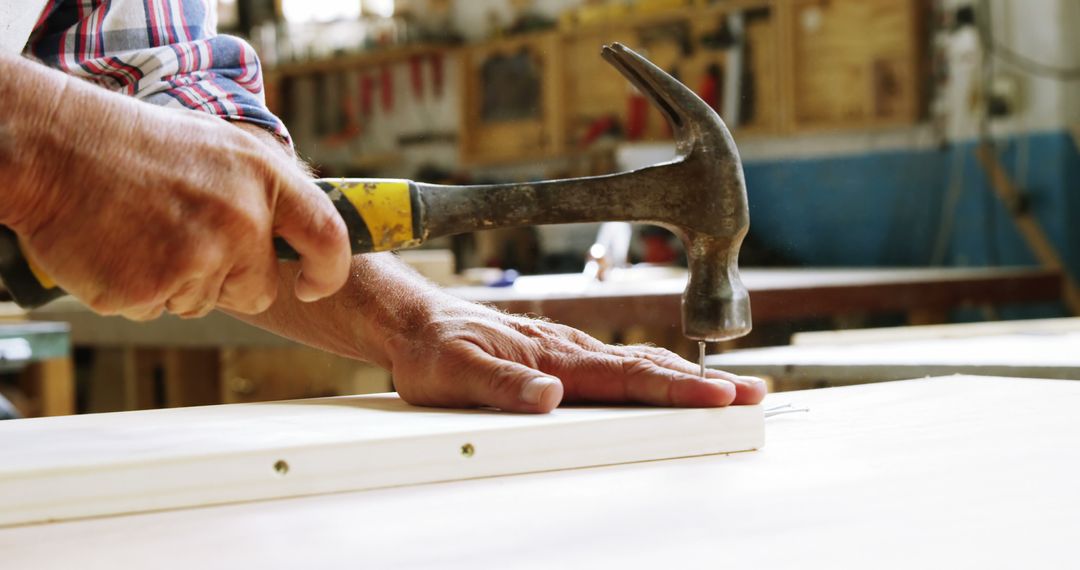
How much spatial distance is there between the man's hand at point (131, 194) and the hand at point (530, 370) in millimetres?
308

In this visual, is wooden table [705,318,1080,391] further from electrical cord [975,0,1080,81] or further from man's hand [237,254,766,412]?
electrical cord [975,0,1080,81]

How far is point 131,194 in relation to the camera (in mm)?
798

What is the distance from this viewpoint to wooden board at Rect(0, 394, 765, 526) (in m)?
0.83

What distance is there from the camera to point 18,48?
1.21 meters

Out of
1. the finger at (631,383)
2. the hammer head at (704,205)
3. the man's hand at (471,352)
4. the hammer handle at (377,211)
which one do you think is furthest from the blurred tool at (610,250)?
the hammer handle at (377,211)

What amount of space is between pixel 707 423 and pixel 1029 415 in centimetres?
38

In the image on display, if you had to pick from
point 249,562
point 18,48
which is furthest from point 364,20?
point 249,562

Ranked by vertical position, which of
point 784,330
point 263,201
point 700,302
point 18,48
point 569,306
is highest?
point 18,48

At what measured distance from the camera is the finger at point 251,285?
2.90 ft

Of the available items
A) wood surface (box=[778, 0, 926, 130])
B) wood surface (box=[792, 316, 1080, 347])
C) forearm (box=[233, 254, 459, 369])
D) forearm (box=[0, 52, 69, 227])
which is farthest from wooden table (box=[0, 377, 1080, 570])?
wood surface (box=[778, 0, 926, 130])

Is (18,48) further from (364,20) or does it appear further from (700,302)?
(364,20)

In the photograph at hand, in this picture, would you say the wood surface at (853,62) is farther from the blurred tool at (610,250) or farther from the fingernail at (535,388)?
the fingernail at (535,388)

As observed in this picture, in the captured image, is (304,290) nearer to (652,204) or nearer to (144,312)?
(144,312)

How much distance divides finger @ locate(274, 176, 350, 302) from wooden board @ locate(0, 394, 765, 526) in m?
0.14
